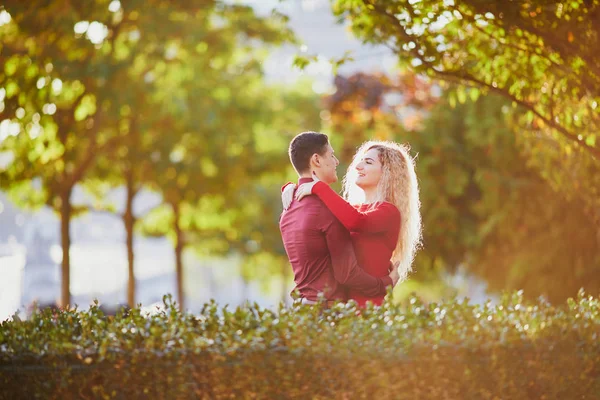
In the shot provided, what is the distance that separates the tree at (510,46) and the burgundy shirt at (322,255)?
8.47 ft

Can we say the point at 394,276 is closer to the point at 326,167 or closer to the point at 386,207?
the point at 386,207

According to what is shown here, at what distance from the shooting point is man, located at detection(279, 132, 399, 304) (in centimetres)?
631

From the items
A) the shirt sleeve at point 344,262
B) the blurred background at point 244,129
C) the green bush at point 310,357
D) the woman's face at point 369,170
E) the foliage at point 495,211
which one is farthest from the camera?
the foliage at point 495,211

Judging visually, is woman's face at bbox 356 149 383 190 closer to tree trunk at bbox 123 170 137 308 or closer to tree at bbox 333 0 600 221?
tree at bbox 333 0 600 221

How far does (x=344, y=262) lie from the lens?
629 cm

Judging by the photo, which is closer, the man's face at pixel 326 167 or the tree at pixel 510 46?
the man's face at pixel 326 167

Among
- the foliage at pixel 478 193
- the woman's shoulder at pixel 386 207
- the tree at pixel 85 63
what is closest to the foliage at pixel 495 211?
the foliage at pixel 478 193

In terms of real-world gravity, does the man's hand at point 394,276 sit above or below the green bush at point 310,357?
above

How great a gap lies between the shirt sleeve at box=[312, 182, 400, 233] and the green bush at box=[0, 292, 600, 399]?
2.64 ft

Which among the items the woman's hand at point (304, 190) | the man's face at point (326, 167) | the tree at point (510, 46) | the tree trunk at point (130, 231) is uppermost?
the tree trunk at point (130, 231)

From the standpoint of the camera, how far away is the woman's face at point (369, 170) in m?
6.75

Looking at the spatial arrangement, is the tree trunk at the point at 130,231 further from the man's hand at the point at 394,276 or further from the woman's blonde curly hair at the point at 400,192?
the man's hand at the point at 394,276

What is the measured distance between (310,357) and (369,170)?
202cm

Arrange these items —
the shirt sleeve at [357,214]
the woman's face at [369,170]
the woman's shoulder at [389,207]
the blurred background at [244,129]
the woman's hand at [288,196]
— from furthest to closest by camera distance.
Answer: the blurred background at [244,129]
the woman's face at [369,170]
the woman's hand at [288,196]
the woman's shoulder at [389,207]
the shirt sleeve at [357,214]
